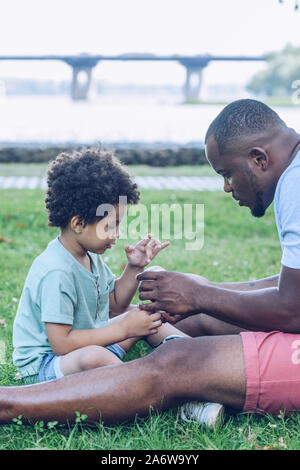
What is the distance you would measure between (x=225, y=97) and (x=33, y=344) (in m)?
20.1

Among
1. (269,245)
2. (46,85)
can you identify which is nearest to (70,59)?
(46,85)

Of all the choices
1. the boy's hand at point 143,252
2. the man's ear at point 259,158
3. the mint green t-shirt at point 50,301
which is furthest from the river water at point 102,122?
the man's ear at point 259,158

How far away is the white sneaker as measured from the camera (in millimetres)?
2217

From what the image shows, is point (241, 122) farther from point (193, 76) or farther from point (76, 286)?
point (193, 76)

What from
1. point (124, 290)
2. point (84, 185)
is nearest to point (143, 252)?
point (124, 290)

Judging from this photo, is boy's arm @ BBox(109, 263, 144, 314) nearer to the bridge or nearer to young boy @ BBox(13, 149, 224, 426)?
young boy @ BBox(13, 149, 224, 426)

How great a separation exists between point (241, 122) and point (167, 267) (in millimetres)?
2308

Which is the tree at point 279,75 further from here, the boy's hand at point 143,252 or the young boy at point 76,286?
the young boy at point 76,286

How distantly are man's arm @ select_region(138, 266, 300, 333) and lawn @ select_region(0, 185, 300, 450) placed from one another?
1.28ft

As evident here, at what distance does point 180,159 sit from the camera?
9719 millimetres

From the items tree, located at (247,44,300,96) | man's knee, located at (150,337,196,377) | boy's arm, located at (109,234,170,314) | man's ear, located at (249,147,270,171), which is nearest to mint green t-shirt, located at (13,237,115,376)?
boy's arm, located at (109,234,170,314)
